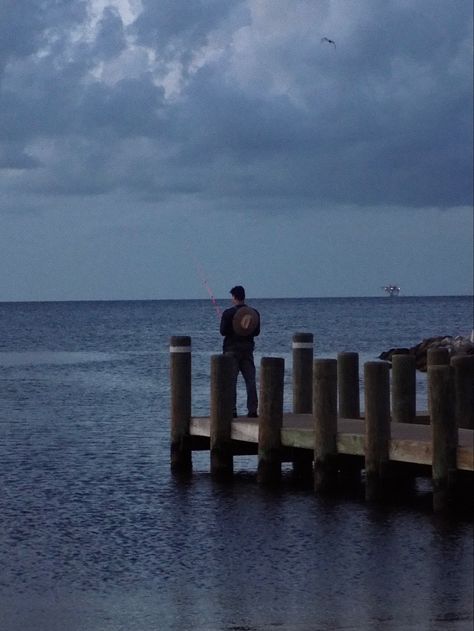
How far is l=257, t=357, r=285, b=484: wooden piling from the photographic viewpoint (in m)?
17.3

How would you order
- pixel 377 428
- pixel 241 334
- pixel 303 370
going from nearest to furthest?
pixel 377 428
pixel 241 334
pixel 303 370

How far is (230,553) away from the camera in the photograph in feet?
46.1

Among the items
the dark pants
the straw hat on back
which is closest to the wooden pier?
the dark pants

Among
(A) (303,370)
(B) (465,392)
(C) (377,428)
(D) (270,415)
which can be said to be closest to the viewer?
(C) (377,428)

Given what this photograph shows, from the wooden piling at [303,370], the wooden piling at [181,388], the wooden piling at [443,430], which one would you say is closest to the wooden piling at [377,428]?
Result: the wooden piling at [443,430]

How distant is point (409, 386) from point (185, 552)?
19.0 ft

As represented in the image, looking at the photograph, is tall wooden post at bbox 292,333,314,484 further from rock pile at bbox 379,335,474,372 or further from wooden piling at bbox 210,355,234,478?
rock pile at bbox 379,335,474,372

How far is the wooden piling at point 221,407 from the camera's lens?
18.0 metres

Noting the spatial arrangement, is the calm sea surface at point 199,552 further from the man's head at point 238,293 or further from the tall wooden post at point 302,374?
the man's head at point 238,293

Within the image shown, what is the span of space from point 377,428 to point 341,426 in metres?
2.01

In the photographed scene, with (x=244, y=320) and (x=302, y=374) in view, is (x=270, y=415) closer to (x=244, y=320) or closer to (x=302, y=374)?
(x=244, y=320)

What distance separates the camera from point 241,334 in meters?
18.8

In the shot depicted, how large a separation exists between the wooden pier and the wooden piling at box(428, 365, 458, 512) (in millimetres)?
11

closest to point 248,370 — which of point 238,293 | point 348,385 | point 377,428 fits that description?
point 238,293
